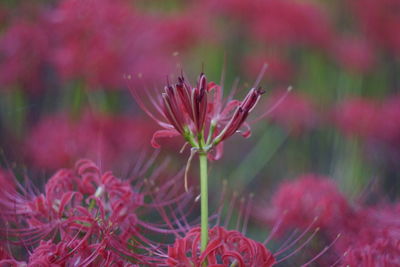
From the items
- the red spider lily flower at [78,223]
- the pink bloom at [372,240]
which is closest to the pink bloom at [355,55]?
the pink bloom at [372,240]

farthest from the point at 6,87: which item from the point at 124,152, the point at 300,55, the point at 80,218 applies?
the point at 300,55

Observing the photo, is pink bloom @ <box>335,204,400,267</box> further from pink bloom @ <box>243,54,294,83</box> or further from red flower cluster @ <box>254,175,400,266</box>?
pink bloom @ <box>243,54,294,83</box>

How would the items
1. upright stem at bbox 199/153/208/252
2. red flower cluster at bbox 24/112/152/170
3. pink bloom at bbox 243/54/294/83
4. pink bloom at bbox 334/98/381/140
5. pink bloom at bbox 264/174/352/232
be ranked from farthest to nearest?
pink bloom at bbox 243/54/294/83
pink bloom at bbox 334/98/381/140
red flower cluster at bbox 24/112/152/170
pink bloom at bbox 264/174/352/232
upright stem at bbox 199/153/208/252

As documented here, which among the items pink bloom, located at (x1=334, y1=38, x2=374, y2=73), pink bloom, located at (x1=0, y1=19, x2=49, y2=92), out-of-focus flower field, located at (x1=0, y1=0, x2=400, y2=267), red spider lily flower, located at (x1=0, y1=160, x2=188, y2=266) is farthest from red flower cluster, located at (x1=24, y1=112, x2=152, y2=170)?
pink bloom, located at (x1=334, y1=38, x2=374, y2=73)

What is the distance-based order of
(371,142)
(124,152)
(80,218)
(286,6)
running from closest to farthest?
(80,218), (124,152), (371,142), (286,6)

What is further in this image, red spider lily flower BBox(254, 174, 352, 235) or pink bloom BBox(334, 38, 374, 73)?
pink bloom BBox(334, 38, 374, 73)

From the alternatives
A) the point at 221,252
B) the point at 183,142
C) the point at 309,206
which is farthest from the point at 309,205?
the point at 183,142

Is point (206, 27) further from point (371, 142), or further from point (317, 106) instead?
point (371, 142)

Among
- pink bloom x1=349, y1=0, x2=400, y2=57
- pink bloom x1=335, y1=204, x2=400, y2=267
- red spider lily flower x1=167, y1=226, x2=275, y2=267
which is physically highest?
pink bloom x1=349, y1=0, x2=400, y2=57
